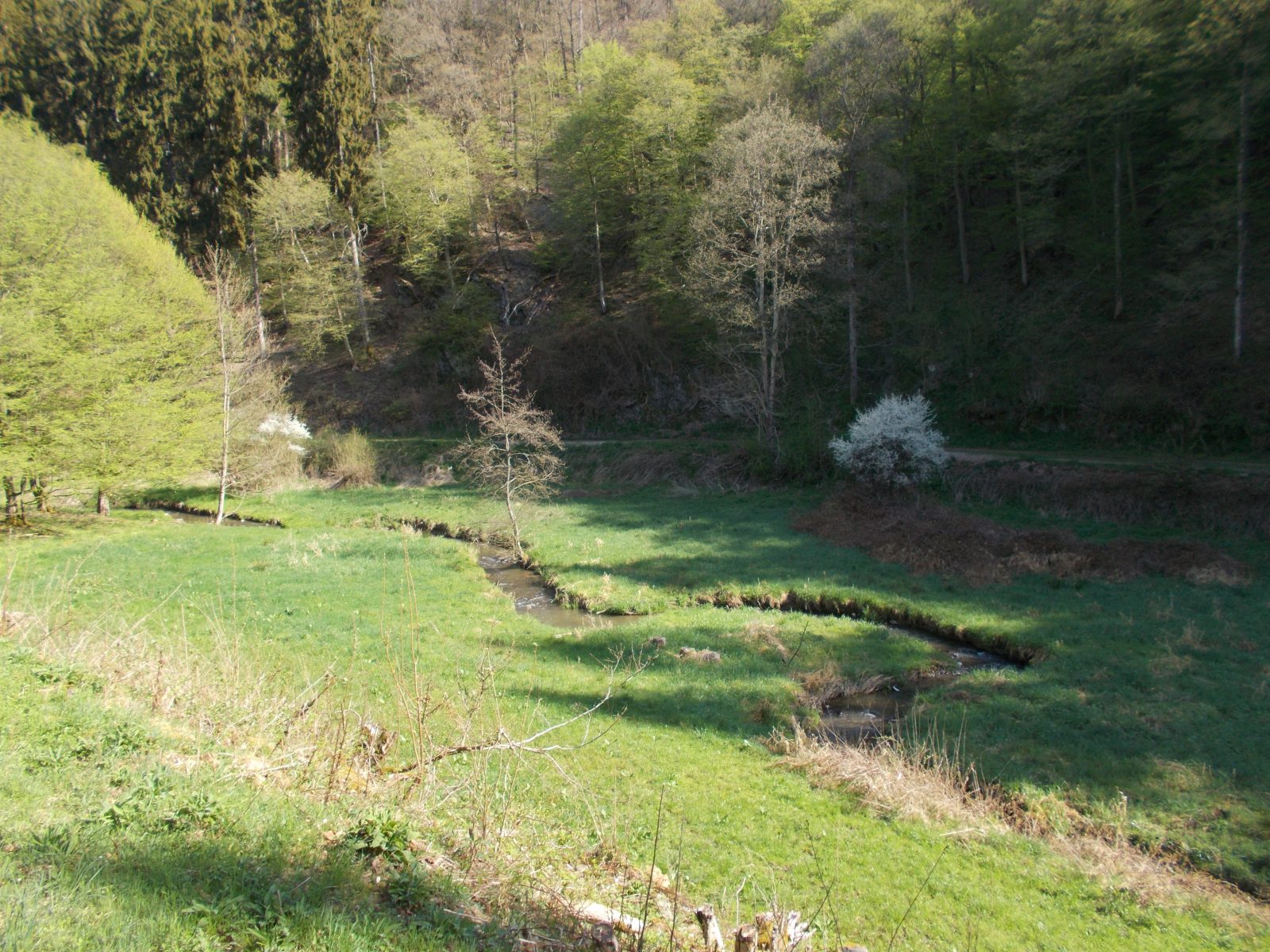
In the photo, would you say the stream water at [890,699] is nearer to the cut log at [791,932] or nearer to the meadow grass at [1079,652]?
the meadow grass at [1079,652]

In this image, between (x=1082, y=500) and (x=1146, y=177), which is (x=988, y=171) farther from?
(x=1082, y=500)

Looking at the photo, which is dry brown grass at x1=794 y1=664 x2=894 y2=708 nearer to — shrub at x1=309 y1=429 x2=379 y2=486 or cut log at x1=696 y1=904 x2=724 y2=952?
cut log at x1=696 y1=904 x2=724 y2=952

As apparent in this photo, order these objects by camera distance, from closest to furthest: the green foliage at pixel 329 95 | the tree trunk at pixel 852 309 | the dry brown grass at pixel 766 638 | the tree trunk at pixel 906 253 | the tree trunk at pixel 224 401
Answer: the dry brown grass at pixel 766 638 < the tree trunk at pixel 224 401 < the tree trunk at pixel 852 309 < the tree trunk at pixel 906 253 < the green foliage at pixel 329 95

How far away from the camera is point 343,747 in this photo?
21.8 ft

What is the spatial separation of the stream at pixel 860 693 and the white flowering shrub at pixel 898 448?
30.4ft

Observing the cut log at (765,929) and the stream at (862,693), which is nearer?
the cut log at (765,929)

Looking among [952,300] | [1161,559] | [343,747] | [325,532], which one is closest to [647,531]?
[325,532]

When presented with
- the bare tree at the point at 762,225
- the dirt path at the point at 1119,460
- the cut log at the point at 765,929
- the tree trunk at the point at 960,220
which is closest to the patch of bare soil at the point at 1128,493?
the dirt path at the point at 1119,460

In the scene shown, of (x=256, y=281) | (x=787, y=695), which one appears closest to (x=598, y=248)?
(x=256, y=281)

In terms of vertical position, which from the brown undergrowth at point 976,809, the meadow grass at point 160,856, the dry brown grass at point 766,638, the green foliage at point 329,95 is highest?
the green foliage at point 329,95

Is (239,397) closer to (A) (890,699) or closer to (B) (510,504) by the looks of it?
(B) (510,504)

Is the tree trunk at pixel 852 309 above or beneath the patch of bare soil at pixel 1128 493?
above

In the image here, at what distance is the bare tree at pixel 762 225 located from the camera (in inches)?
1058

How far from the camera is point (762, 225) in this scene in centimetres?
2767
